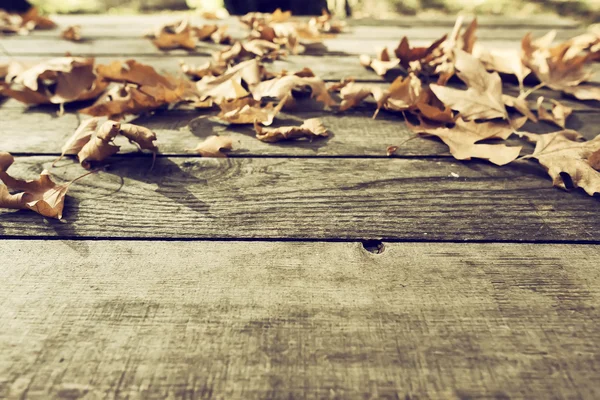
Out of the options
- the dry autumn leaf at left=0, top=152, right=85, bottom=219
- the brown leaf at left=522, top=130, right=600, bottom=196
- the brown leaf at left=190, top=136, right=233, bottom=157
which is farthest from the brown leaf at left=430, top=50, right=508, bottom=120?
the dry autumn leaf at left=0, top=152, right=85, bottom=219

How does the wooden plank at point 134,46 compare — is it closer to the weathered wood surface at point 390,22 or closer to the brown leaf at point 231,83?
the weathered wood surface at point 390,22

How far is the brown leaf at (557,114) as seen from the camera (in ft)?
3.82

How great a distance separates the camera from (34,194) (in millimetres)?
882

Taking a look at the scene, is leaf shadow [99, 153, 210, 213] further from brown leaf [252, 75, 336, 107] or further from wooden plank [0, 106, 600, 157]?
brown leaf [252, 75, 336, 107]

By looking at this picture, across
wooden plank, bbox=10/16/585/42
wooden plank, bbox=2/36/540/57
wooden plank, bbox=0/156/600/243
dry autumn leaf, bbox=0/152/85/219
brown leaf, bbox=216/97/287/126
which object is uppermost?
wooden plank, bbox=10/16/585/42

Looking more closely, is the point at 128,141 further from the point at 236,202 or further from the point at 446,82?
the point at 446,82

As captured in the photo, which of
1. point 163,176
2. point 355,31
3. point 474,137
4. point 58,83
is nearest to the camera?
point 163,176

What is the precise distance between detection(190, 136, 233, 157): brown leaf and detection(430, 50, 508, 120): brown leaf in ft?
1.78

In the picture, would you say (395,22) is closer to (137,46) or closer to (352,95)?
(352,95)

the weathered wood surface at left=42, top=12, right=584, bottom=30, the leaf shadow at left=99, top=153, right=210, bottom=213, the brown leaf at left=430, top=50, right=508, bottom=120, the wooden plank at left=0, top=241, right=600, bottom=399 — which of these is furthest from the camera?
the weathered wood surface at left=42, top=12, right=584, bottom=30

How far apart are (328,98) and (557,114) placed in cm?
63

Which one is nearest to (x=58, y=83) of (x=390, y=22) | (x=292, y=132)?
(x=292, y=132)

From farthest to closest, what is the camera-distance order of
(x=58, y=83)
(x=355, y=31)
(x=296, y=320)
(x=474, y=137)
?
(x=355, y=31)
(x=58, y=83)
(x=474, y=137)
(x=296, y=320)

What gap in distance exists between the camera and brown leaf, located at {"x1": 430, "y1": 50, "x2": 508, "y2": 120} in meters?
1.12
